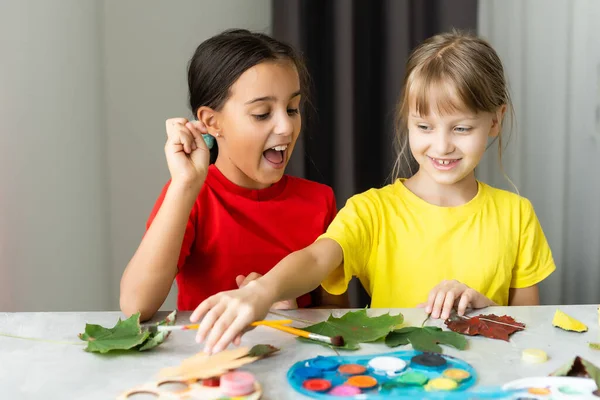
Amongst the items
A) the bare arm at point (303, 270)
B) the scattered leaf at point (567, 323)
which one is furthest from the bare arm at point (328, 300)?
the scattered leaf at point (567, 323)

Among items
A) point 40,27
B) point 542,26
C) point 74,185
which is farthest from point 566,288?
point 40,27

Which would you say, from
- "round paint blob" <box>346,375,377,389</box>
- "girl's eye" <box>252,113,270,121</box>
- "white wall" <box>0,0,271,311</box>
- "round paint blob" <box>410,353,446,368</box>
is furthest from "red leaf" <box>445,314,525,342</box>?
"white wall" <box>0,0,271,311</box>

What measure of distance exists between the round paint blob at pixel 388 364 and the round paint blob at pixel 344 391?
63 mm

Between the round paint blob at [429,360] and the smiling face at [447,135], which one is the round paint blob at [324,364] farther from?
the smiling face at [447,135]

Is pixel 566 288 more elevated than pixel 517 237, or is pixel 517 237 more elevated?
pixel 517 237

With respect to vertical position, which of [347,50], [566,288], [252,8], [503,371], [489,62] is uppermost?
[252,8]

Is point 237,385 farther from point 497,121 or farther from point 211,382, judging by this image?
Result: point 497,121

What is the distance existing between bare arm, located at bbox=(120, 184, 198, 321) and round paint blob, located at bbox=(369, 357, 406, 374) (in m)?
0.45

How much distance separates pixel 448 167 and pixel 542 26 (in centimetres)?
105

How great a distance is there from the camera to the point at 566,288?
7.06ft

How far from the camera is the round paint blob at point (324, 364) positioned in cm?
83

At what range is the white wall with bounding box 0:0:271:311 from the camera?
5.53ft

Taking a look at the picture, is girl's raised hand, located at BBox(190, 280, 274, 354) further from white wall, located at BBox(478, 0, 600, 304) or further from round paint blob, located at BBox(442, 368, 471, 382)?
white wall, located at BBox(478, 0, 600, 304)

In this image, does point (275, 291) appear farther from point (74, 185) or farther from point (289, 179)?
point (74, 185)
